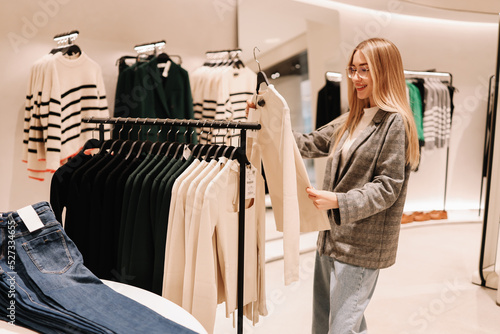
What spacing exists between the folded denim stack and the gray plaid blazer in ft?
2.76

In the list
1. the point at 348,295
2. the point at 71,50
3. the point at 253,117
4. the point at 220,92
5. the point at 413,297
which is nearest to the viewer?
the point at 348,295

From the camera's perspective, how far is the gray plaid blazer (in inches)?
61.3

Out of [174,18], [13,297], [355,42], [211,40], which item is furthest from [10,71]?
[355,42]

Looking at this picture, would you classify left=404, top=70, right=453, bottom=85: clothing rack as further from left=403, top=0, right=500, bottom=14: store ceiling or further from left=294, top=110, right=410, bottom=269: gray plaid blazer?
left=294, top=110, right=410, bottom=269: gray plaid blazer

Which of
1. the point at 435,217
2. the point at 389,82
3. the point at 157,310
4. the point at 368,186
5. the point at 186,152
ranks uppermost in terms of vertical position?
the point at 389,82

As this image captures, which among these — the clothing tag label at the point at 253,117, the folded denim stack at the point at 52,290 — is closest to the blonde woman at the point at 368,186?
the clothing tag label at the point at 253,117

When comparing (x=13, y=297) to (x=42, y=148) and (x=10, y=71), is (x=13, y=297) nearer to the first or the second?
(x=42, y=148)

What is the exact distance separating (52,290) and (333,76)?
13.7 feet

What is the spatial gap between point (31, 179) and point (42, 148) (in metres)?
0.43

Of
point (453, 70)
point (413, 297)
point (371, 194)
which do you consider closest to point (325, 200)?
point (371, 194)

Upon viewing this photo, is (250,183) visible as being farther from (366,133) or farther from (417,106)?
(417,106)

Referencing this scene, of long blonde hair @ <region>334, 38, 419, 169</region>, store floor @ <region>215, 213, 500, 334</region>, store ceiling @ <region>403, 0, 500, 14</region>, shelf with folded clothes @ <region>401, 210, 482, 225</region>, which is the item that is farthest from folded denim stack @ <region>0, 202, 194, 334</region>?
store ceiling @ <region>403, 0, 500, 14</region>

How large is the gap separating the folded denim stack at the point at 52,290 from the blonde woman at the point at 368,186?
2.71 ft

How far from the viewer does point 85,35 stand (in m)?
3.32
